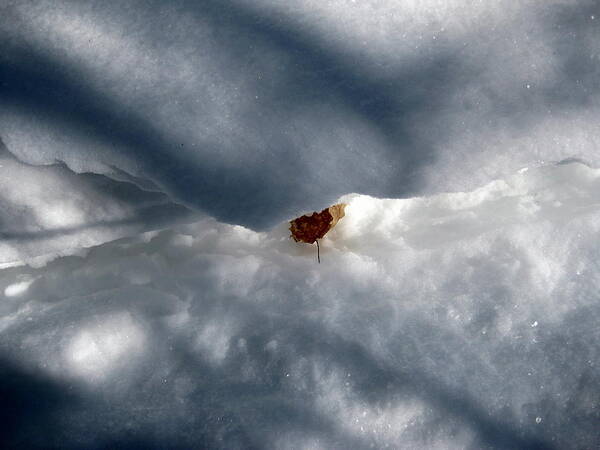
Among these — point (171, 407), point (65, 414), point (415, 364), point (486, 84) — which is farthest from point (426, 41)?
point (65, 414)

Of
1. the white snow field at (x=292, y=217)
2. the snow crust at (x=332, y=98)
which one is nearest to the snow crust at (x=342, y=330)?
the white snow field at (x=292, y=217)

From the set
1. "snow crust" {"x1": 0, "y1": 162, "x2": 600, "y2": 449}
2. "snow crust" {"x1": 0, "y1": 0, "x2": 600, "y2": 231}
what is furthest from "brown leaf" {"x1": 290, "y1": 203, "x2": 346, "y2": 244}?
"snow crust" {"x1": 0, "y1": 0, "x2": 600, "y2": 231}

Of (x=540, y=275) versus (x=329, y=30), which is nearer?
(x=329, y=30)

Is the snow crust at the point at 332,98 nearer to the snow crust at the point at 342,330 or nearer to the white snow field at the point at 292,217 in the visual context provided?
the white snow field at the point at 292,217

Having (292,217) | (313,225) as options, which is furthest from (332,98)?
(313,225)

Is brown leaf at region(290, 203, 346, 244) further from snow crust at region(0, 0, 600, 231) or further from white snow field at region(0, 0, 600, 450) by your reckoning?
snow crust at region(0, 0, 600, 231)

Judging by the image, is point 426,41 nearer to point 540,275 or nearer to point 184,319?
point 540,275
